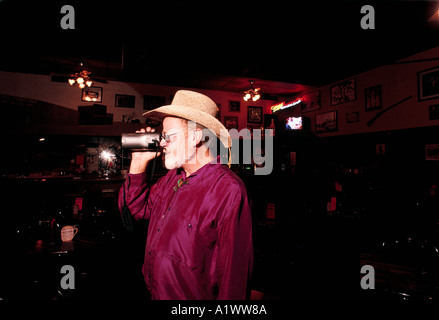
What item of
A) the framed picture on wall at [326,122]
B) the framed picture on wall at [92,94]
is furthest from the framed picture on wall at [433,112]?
the framed picture on wall at [92,94]

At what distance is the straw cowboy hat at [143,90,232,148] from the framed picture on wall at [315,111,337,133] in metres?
6.08

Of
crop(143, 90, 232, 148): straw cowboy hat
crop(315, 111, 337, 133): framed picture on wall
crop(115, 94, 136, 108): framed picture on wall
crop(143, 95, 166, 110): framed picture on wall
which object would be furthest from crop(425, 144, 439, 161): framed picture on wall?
crop(115, 94, 136, 108): framed picture on wall

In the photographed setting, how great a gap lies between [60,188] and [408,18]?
20.1ft

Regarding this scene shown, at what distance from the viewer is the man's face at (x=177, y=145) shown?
1.62 metres

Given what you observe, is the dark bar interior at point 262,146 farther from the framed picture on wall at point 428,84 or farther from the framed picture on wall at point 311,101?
the framed picture on wall at point 311,101

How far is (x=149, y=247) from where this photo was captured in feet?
4.89

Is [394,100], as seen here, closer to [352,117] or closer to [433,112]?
[433,112]

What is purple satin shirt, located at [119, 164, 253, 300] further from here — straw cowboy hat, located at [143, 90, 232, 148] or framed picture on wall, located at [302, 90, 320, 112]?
framed picture on wall, located at [302, 90, 320, 112]

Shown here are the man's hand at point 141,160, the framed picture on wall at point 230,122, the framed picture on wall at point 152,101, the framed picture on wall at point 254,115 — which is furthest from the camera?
the framed picture on wall at point 254,115

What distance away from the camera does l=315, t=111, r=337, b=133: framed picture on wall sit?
6.93 metres

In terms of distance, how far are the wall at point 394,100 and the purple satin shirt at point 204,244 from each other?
5366mm

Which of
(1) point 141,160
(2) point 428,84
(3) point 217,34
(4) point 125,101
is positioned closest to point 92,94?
(4) point 125,101

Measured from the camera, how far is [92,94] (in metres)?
7.04
